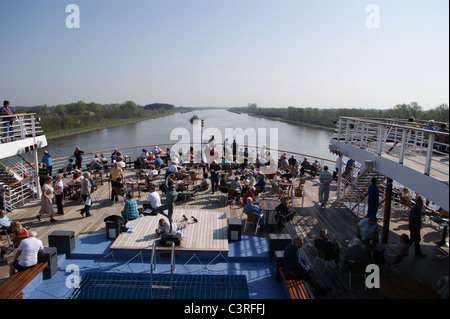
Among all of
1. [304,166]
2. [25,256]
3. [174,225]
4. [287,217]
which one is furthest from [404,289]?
[304,166]

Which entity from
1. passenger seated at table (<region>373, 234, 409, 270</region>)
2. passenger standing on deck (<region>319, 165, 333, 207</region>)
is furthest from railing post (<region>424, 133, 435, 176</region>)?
passenger standing on deck (<region>319, 165, 333, 207</region>)

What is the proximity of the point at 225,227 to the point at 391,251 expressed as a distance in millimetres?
3660

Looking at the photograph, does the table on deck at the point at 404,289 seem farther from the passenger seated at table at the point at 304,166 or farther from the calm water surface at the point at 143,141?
the calm water surface at the point at 143,141

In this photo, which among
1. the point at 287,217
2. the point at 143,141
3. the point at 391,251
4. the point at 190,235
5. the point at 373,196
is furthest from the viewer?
the point at 143,141

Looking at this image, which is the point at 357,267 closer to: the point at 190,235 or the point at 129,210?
the point at 190,235

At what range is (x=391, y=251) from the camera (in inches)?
223

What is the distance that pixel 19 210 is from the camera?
30.5 ft

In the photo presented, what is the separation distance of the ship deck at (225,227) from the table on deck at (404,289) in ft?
2.56

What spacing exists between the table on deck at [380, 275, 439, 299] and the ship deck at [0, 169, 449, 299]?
2.56 ft

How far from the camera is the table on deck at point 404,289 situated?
13.8 feet

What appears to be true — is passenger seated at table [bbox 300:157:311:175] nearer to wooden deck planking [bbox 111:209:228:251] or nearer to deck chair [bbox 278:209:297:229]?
deck chair [bbox 278:209:297:229]

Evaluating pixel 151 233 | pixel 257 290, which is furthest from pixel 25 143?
pixel 257 290
